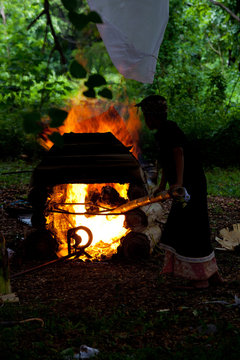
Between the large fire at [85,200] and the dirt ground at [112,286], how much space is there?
16.5 inches

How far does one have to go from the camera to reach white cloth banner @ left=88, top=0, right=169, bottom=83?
388cm

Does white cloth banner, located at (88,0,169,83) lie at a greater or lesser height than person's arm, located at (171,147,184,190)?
greater

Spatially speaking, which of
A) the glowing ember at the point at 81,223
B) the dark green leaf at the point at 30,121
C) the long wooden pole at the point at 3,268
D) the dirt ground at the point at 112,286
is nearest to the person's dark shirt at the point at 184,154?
the dirt ground at the point at 112,286

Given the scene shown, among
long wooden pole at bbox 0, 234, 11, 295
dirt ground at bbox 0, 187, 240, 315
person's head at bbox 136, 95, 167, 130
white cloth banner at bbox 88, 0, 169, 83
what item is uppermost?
white cloth banner at bbox 88, 0, 169, 83

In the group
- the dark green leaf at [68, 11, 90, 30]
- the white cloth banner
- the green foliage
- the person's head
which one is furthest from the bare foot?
the green foliage

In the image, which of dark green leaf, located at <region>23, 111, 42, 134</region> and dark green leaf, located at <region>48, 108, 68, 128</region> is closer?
dark green leaf, located at <region>23, 111, 42, 134</region>

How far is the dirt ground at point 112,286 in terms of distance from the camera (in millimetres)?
3631

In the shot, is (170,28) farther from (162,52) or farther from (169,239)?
(169,239)

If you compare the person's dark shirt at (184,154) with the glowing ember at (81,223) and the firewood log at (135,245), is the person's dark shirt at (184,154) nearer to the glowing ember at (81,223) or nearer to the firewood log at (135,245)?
the firewood log at (135,245)

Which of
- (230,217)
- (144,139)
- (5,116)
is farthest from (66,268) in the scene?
(5,116)

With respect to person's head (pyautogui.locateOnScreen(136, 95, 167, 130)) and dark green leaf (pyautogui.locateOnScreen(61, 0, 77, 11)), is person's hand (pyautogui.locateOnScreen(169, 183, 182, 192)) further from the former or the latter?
dark green leaf (pyautogui.locateOnScreen(61, 0, 77, 11))

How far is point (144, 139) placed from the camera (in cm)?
1264

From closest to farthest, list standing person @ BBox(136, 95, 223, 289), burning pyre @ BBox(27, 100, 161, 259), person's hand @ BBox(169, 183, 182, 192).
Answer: person's hand @ BBox(169, 183, 182, 192) → standing person @ BBox(136, 95, 223, 289) → burning pyre @ BBox(27, 100, 161, 259)

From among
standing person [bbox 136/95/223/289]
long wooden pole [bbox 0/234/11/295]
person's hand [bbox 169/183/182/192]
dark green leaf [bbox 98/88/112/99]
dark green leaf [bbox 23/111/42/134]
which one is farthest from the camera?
standing person [bbox 136/95/223/289]
